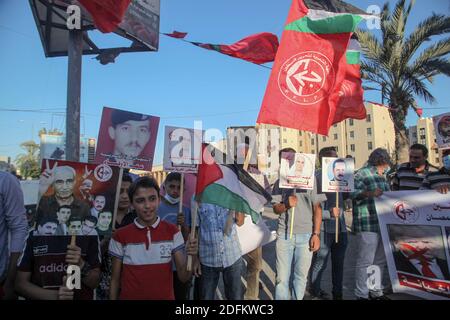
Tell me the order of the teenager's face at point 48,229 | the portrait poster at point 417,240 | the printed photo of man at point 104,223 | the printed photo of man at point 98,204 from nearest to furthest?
the teenager's face at point 48,229
the printed photo of man at point 104,223
the printed photo of man at point 98,204
the portrait poster at point 417,240

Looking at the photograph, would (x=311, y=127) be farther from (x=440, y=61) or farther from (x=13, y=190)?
(x=440, y=61)

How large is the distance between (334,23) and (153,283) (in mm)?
4050

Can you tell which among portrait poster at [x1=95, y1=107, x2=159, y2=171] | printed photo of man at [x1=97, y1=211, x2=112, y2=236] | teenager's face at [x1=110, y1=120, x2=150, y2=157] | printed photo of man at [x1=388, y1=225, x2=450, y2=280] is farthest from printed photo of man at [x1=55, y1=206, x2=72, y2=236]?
printed photo of man at [x1=388, y1=225, x2=450, y2=280]

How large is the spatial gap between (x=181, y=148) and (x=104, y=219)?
4.00 feet

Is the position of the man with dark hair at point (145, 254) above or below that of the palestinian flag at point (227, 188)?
below

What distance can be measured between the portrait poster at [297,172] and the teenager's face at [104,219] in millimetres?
2039

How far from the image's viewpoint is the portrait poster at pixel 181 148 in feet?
13.7

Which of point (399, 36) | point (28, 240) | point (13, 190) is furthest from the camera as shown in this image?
point (399, 36)

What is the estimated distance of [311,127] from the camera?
183 inches

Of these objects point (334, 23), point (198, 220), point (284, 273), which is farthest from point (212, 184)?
point (334, 23)

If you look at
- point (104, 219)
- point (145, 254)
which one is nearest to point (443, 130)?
point (145, 254)

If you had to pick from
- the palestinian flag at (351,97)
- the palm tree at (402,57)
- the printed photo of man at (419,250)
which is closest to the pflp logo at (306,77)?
the palestinian flag at (351,97)

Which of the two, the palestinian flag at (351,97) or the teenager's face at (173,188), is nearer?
the teenager's face at (173,188)

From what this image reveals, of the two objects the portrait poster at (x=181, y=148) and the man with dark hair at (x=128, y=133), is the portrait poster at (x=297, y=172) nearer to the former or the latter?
the portrait poster at (x=181, y=148)
